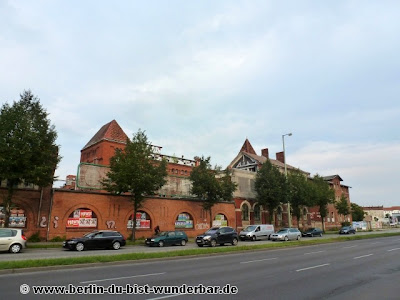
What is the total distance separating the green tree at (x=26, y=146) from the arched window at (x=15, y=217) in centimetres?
145

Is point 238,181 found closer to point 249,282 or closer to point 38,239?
point 38,239

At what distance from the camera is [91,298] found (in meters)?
7.20

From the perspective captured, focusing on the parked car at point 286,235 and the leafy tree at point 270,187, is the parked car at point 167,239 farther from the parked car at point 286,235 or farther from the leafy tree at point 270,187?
the leafy tree at point 270,187

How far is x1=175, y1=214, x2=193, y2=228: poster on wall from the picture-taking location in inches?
1465

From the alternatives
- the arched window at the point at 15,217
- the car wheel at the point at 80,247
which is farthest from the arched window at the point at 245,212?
the arched window at the point at 15,217

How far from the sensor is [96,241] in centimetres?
2194

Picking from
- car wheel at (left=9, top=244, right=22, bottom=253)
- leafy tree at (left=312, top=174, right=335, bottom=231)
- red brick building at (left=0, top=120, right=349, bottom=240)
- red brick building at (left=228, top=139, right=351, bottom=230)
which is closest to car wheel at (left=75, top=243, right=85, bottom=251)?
car wheel at (left=9, top=244, right=22, bottom=253)

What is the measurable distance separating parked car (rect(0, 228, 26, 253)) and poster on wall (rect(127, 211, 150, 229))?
13.9 m

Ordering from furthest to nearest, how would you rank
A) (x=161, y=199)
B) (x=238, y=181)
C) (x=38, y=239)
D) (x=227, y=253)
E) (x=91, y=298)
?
1. (x=238, y=181)
2. (x=161, y=199)
3. (x=38, y=239)
4. (x=227, y=253)
5. (x=91, y=298)

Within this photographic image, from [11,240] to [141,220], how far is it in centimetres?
1554

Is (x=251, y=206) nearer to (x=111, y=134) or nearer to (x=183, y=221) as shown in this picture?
(x=183, y=221)

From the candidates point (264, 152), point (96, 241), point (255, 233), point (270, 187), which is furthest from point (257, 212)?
point (96, 241)

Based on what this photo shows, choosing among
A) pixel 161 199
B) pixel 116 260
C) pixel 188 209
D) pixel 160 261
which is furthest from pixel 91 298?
pixel 188 209

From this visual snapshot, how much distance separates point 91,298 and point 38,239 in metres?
22.3
